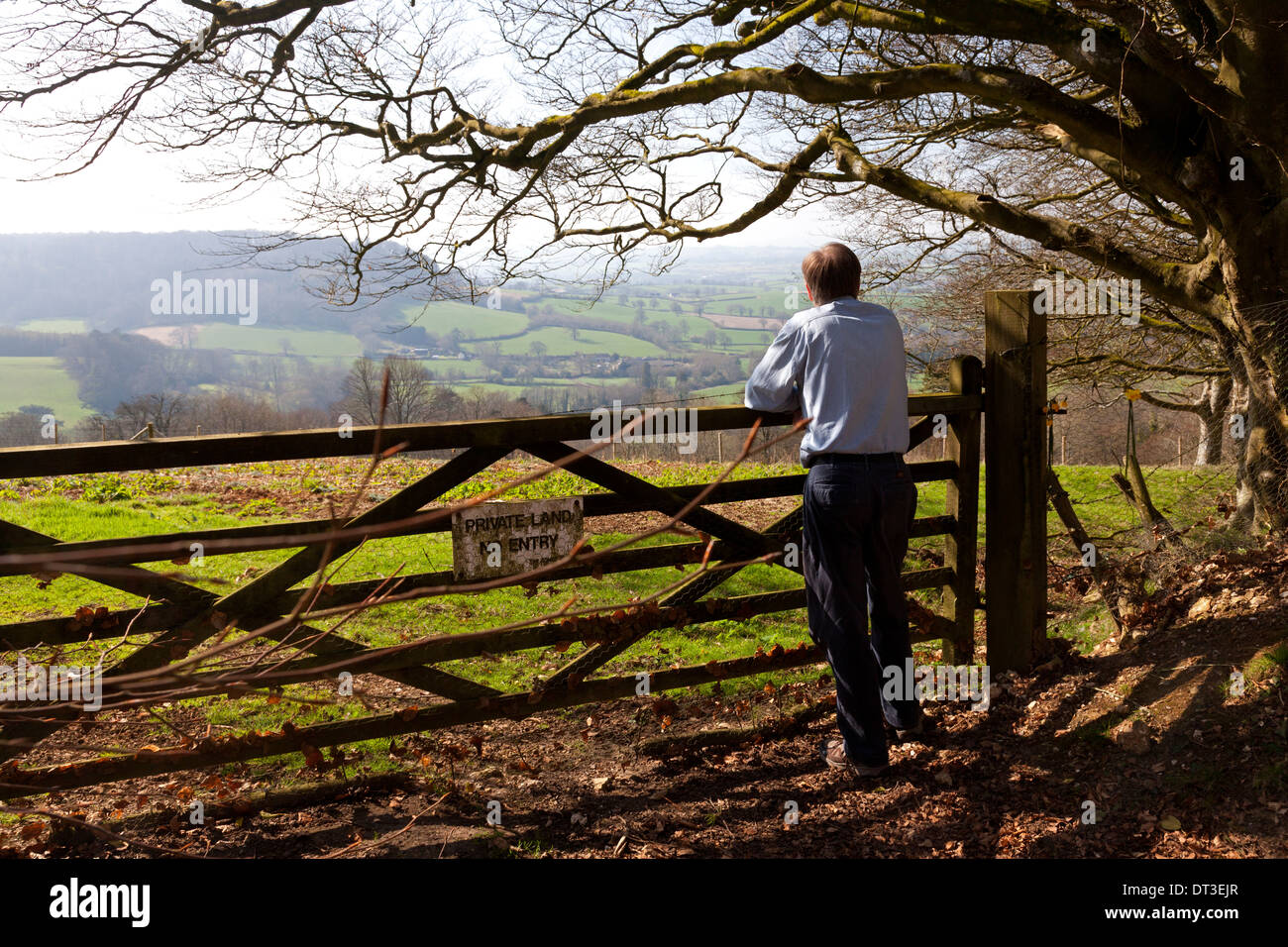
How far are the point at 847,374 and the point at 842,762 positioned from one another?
5.94ft

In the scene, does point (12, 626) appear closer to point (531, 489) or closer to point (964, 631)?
point (964, 631)

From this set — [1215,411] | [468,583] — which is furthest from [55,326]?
[468,583]

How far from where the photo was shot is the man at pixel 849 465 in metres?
3.62

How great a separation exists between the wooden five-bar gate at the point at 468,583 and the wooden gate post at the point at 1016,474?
10mm

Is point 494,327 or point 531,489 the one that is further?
point 494,327

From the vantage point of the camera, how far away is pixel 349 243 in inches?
380

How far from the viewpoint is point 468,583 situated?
397cm

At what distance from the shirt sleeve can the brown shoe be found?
1.63 meters

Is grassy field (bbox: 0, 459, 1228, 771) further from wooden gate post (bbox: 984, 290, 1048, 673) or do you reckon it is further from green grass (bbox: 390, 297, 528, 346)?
green grass (bbox: 390, 297, 528, 346)

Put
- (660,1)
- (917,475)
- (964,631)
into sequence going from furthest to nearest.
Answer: (660,1) → (964,631) → (917,475)

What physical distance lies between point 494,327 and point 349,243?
204 feet

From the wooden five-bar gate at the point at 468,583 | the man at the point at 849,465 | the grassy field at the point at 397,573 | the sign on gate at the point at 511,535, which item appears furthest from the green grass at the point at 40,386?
the man at the point at 849,465

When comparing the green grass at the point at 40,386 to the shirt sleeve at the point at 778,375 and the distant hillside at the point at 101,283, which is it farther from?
the shirt sleeve at the point at 778,375
